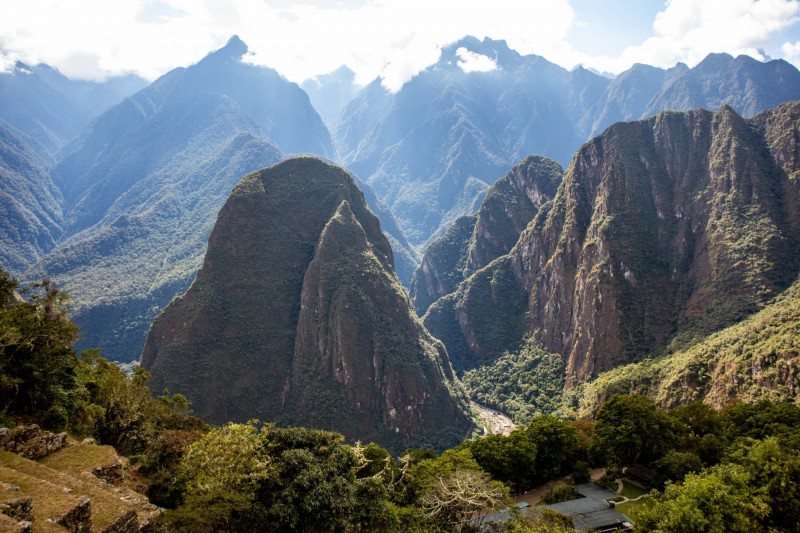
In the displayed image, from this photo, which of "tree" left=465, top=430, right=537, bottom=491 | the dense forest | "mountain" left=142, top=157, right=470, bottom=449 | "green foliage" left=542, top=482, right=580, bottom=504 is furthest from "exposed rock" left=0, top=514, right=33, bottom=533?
"mountain" left=142, top=157, right=470, bottom=449

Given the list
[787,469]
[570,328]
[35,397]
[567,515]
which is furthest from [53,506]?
[570,328]

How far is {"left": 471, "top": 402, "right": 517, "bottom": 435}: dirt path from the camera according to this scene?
102m

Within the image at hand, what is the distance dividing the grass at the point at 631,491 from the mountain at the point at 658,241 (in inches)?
2136

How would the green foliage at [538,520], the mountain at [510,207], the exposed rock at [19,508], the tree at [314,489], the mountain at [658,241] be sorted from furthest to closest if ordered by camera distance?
the mountain at [510,207] < the mountain at [658,241] < the green foliage at [538,520] < the tree at [314,489] < the exposed rock at [19,508]

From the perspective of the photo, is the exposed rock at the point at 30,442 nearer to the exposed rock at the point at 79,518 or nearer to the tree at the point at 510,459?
the exposed rock at the point at 79,518

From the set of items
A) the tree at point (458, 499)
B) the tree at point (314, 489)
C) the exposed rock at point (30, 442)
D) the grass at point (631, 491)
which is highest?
the exposed rock at point (30, 442)

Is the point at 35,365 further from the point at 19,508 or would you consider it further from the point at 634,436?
the point at 634,436

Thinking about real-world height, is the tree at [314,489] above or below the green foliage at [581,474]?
above

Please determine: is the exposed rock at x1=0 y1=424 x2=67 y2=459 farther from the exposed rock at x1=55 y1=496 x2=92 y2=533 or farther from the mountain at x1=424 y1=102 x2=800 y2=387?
the mountain at x1=424 y1=102 x2=800 y2=387

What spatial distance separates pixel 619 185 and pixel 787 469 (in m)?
106

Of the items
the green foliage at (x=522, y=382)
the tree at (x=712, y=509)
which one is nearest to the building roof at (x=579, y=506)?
the tree at (x=712, y=509)

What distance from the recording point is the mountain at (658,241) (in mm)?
94312

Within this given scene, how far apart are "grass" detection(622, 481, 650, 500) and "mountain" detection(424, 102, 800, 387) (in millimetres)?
54246

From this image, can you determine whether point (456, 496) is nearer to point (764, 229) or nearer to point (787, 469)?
point (787, 469)
